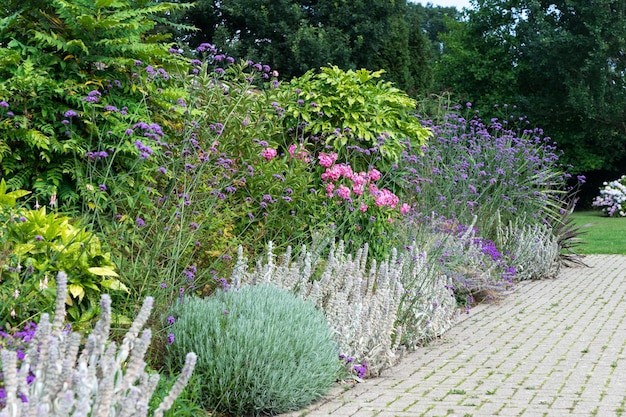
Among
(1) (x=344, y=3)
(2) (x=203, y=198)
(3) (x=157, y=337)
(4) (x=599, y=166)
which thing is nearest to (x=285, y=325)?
(3) (x=157, y=337)

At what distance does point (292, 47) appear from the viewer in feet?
90.7

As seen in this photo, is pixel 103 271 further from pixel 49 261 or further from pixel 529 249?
pixel 529 249

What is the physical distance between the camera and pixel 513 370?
Answer: 233 inches

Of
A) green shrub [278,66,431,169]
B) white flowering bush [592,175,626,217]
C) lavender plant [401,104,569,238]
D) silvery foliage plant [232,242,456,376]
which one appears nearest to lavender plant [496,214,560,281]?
lavender plant [401,104,569,238]

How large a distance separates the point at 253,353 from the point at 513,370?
2.41 metres

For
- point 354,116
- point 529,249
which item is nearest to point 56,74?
point 354,116

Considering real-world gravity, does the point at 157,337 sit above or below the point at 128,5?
below

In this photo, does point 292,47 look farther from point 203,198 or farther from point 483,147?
point 203,198

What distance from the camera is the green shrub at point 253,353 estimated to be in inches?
180

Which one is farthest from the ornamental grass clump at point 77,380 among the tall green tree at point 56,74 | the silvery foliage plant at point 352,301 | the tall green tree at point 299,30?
the tall green tree at point 299,30

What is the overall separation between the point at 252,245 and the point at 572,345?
3064 mm

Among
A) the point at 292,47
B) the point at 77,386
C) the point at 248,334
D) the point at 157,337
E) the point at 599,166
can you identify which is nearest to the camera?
the point at 77,386

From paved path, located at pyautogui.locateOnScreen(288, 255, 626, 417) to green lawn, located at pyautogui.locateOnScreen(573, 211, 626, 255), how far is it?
497cm

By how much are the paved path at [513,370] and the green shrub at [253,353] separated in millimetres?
208
